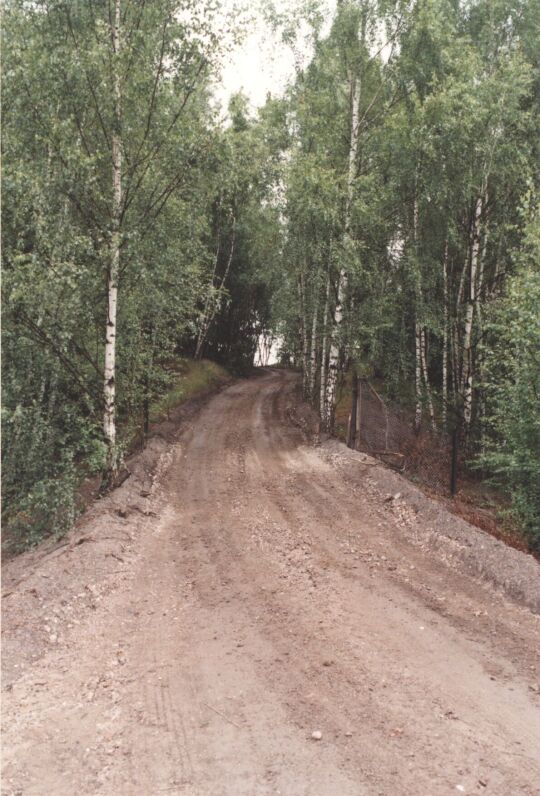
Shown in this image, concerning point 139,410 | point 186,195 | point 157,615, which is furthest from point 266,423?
point 157,615

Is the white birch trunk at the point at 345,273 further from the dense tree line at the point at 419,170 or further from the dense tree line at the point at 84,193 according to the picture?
the dense tree line at the point at 84,193

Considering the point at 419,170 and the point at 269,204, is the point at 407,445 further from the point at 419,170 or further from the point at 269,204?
the point at 269,204

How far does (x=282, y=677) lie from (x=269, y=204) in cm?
2506

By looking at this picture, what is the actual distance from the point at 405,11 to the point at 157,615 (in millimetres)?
21362

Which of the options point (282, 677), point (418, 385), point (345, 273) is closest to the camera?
point (282, 677)

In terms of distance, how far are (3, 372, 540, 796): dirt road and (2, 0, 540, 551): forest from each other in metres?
3.72

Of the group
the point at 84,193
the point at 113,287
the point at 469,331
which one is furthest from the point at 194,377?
the point at 84,193

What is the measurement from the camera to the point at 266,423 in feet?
84.6

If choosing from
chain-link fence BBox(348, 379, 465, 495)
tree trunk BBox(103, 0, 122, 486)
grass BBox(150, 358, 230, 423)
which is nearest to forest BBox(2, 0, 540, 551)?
tree trunk BBox(103, 0, 122, 486)

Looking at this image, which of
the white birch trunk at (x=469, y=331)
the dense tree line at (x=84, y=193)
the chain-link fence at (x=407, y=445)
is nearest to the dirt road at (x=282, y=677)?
the dense tree line at (x=84, y=193)

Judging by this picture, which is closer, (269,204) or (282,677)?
(282,677)

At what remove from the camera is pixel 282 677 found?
22.1ft

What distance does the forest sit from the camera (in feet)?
39.0

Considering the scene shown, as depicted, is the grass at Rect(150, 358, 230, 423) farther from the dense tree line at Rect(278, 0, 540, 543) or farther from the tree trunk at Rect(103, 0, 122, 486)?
the tree trunk at Rect(103, 0, 122, 486)
